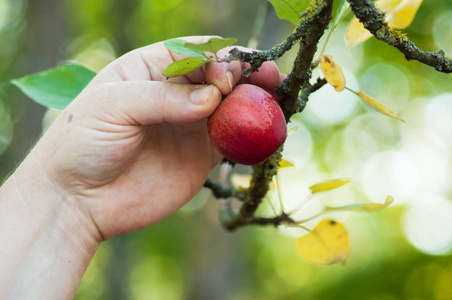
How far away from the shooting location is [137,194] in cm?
140

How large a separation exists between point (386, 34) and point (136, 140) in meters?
0.76

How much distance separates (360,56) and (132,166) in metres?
7.96

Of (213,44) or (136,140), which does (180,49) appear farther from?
(136,140)

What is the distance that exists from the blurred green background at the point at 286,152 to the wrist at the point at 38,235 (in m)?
2.29

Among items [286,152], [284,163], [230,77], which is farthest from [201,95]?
[286,152]

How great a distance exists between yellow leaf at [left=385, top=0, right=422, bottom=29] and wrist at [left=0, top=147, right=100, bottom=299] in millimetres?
1033

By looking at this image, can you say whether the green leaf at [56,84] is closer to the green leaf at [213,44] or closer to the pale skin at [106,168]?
the pale skin at [106,168]

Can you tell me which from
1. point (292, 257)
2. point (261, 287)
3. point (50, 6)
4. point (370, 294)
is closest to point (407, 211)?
point (370, 294)

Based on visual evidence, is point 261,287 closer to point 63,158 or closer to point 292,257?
point 292,257

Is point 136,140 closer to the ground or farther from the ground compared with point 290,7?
closer to the ground

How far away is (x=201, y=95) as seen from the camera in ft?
3.19

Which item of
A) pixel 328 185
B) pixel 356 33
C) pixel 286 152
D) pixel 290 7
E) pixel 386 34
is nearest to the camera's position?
pixel 386 34

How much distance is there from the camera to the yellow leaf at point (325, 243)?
1.20 meters

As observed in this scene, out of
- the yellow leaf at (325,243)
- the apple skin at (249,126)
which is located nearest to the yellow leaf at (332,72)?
the apple skin at (249,126)
